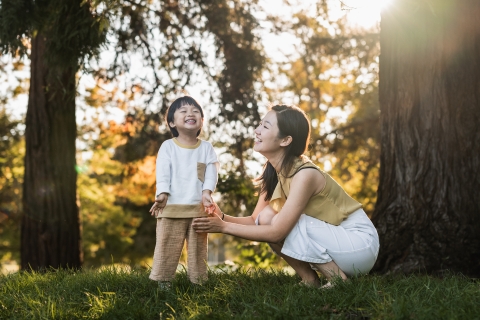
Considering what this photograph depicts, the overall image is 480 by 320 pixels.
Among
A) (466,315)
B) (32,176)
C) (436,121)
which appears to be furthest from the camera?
(32,176)

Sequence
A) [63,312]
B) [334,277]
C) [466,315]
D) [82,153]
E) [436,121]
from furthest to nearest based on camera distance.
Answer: [82,153] < [436,121] < [334,277] < [63,312] < [466,315]

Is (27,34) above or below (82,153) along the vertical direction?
above

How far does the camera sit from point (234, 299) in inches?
143

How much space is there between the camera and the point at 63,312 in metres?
3.47

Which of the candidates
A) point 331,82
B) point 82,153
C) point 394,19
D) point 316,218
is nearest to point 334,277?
point 316,218

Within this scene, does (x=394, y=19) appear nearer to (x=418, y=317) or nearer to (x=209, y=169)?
(x=209, y=169)

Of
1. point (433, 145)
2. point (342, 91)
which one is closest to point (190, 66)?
point (433, 145)

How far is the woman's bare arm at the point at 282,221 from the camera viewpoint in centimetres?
400

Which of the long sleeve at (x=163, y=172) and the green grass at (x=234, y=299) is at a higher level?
the long sleeve at (x=163, y=172)

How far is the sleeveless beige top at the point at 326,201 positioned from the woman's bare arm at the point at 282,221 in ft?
0.37

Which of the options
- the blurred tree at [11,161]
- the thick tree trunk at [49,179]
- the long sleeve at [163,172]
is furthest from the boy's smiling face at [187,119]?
the blurred tree at [11,161]

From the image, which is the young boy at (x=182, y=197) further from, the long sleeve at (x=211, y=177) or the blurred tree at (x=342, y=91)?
the blurred tree at (x=342, y=91)

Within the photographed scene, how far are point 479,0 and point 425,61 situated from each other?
80 centimetres

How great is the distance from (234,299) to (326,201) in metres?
1.05
